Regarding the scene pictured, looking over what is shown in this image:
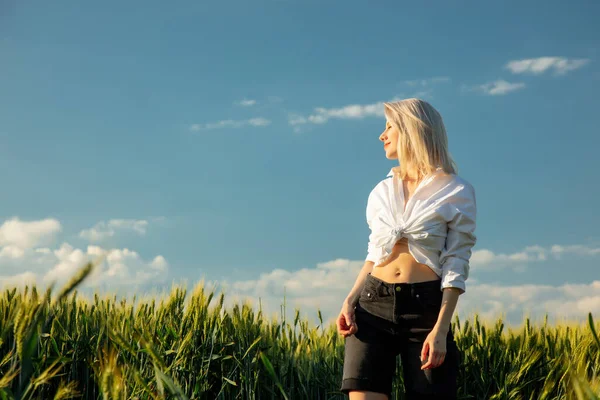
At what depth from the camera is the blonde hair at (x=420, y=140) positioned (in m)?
2.48

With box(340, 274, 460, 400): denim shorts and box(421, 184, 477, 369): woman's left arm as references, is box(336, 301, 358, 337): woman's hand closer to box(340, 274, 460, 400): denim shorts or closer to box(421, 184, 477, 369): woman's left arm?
box(340, 274, 460, 400): denim shorts

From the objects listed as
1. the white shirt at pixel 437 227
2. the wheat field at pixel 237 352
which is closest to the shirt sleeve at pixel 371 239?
the white shirt at pixel 437 227

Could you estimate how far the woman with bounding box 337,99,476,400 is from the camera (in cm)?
228

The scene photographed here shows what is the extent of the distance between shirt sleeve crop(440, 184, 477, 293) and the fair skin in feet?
0.16

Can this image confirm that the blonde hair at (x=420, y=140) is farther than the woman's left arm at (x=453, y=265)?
Yes

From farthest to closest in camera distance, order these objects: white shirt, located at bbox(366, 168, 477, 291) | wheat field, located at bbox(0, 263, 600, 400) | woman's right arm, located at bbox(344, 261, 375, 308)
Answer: wheat field, located at bbox(0, 263, 600, 400) → woman's right arm, located at bbox(344, 261, 375, 308) → white shirt, located at bbox(366, 168, 477, 291)

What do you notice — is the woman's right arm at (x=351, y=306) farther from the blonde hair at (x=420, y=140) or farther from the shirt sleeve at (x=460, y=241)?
the blonde hair at (x=420, y=140)

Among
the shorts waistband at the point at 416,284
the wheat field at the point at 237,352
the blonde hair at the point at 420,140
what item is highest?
the blonde hair at the point at 420,140

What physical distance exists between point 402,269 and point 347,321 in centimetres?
30

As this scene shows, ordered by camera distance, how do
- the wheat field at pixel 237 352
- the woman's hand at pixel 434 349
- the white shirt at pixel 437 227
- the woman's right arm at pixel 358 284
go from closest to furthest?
the woman's hand at pixel 434 349, the white shirt at pixel 437 227, the woman's right arm at pixel 358 284, the wheat field at pixel 237 352

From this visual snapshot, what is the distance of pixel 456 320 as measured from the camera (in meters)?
3.57

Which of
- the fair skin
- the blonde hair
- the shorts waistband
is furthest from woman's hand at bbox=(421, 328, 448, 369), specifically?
the blonde hair

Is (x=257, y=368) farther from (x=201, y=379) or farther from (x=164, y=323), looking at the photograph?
(x=164, y=323)

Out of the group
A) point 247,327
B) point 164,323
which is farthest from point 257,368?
point 164,323
